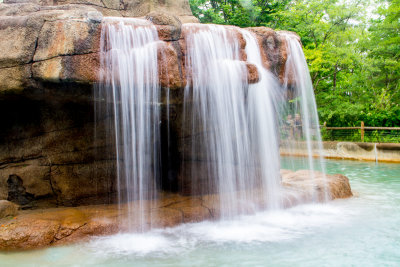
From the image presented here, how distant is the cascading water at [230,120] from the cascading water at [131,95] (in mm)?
732

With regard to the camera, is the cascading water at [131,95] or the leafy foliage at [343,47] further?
the leafy foliage at [343,47]

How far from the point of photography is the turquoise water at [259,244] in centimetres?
499

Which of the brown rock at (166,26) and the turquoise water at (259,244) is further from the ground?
the brown rock at (166,26)

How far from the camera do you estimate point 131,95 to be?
20.1 ft

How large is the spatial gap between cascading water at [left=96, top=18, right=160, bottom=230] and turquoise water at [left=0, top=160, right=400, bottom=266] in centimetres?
88

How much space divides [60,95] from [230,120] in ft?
10.6

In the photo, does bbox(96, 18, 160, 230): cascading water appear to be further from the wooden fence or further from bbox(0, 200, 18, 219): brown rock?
the wooden fence

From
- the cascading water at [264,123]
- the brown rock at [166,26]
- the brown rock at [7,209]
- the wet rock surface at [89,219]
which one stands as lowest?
the wet rock surface at [89,219]

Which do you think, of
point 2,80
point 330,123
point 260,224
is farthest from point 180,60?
point 330,123

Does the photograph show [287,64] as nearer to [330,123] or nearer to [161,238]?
[161,238]

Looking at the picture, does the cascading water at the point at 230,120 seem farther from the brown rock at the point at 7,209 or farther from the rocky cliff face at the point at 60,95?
the brown rock at the point at 7,209

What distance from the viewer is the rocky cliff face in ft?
18.3

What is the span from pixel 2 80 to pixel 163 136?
10.8 feet

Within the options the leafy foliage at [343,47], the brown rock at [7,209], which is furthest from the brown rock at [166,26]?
the leafy foliage at [343,47]
